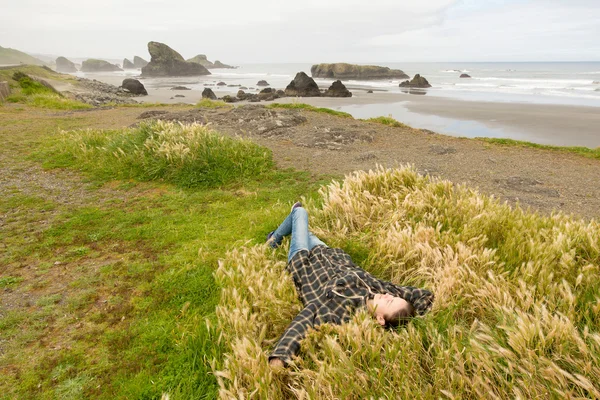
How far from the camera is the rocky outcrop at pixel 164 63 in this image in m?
90.5

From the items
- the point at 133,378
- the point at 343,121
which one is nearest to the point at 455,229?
the point at 133,378

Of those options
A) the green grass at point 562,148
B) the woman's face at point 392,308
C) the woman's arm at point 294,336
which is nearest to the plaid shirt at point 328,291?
the woman's arm at point 294,336

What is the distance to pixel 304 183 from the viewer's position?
7.52 meters

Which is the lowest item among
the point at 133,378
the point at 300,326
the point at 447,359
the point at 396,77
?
the point at 133,378

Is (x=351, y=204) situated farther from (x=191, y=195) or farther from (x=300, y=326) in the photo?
(x=191, y=195)

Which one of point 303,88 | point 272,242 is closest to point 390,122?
point 272,242

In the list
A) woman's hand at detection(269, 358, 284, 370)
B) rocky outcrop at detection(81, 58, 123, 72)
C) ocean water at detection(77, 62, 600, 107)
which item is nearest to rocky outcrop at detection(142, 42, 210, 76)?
ocean water at detection(77, 62, 600, 107)

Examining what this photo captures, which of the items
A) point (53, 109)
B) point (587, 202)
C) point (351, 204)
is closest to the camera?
point (351, 204)

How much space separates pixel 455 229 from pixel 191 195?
4876mm

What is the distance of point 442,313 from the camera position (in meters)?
3.07

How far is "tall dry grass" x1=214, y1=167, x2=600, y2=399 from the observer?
2.21 metres

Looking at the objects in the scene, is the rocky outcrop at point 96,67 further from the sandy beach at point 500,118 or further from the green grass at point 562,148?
the green grass at point 562,148

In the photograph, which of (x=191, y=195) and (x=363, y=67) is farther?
(x=363, y=67)

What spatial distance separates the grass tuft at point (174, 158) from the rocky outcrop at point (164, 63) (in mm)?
93751
